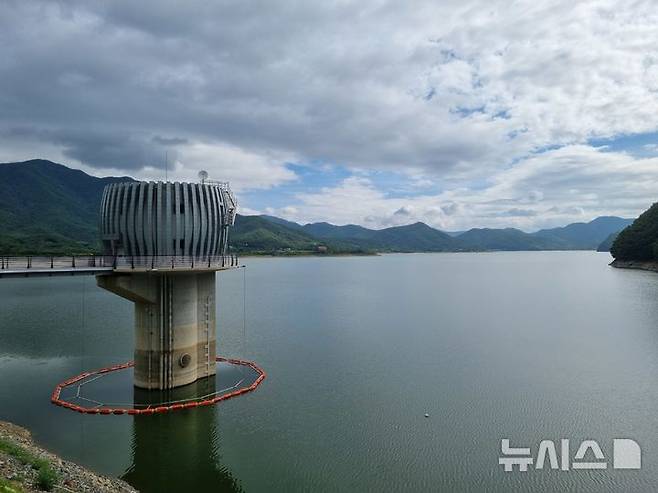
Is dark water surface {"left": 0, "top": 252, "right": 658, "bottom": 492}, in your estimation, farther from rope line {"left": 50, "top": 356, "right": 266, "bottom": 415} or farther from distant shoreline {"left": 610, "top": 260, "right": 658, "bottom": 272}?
distant shoreline {"left": 610, "top": 260, "right": 658, "bottom": 272}

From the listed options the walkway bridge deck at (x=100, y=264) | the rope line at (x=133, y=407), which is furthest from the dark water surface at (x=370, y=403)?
the walkway bridge deck at (x=100, y=264)

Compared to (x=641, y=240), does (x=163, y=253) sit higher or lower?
lower

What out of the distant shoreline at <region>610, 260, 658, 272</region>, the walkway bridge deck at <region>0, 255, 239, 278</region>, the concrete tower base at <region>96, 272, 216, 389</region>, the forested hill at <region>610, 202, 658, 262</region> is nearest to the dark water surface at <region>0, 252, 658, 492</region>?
the concrete tower base at <region>96, 272, 216, 389</region>

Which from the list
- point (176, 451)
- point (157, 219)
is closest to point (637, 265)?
point (157, 219)

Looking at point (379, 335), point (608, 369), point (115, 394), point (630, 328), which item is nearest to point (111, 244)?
point (115, 394)

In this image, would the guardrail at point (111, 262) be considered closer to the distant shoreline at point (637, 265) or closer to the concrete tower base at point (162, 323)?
the concrete tower base at point (162, 323)

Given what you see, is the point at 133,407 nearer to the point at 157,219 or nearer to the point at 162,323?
the point at 162,323
